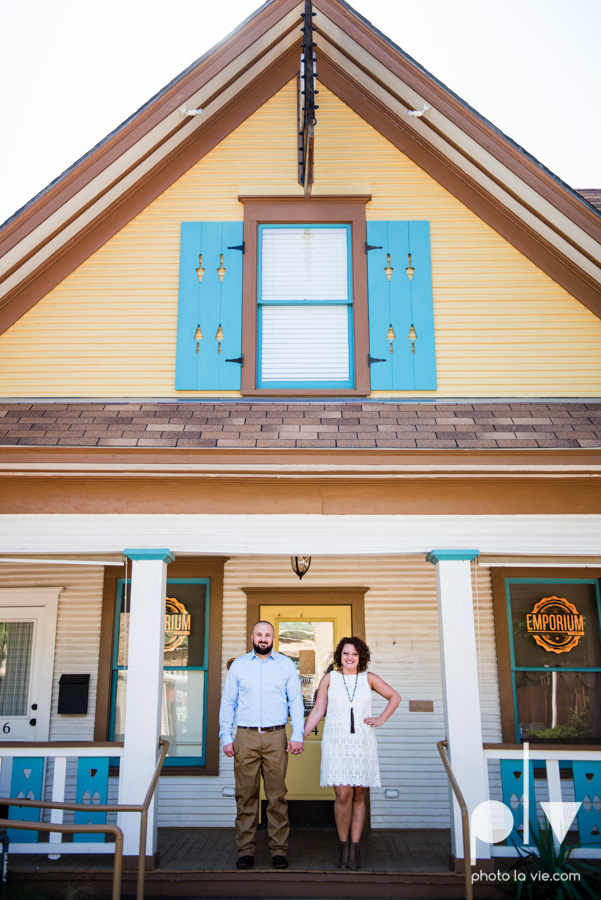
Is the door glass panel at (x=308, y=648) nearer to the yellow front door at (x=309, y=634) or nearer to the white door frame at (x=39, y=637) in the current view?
the yellow front door at (x=309, y=634)

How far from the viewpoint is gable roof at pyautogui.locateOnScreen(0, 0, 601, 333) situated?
595 centimetres

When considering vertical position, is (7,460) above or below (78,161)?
below

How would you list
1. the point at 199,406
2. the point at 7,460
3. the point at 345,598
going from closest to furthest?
the point at 7,460 < the point at 199,406 < the point at 345,598

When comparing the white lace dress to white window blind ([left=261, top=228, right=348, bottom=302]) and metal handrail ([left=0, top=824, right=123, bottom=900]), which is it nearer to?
metal handrail ([left=0, top=824, right=123, bottom=900])

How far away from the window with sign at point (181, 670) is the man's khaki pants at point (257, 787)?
159 cm

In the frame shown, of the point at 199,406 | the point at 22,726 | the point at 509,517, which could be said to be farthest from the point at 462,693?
the point at 22,726

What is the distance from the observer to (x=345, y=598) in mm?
6750

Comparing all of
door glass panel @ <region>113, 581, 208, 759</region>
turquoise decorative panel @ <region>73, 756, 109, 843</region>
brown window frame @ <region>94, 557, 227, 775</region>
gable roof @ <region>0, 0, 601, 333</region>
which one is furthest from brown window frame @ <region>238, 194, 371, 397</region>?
turquoise decorative panel @ <region>73, 756, 109, 843</region>

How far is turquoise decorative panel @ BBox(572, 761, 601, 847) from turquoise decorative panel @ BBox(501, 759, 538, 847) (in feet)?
1.09

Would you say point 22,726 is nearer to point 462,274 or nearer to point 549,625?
point 549,625

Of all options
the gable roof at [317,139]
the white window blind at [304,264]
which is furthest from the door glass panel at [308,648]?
the gable roof at [317,139]

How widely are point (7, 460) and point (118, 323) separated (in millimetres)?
1721

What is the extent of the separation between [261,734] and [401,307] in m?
3.83

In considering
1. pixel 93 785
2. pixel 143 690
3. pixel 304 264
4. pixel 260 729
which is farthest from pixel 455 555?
pixel 93 785
